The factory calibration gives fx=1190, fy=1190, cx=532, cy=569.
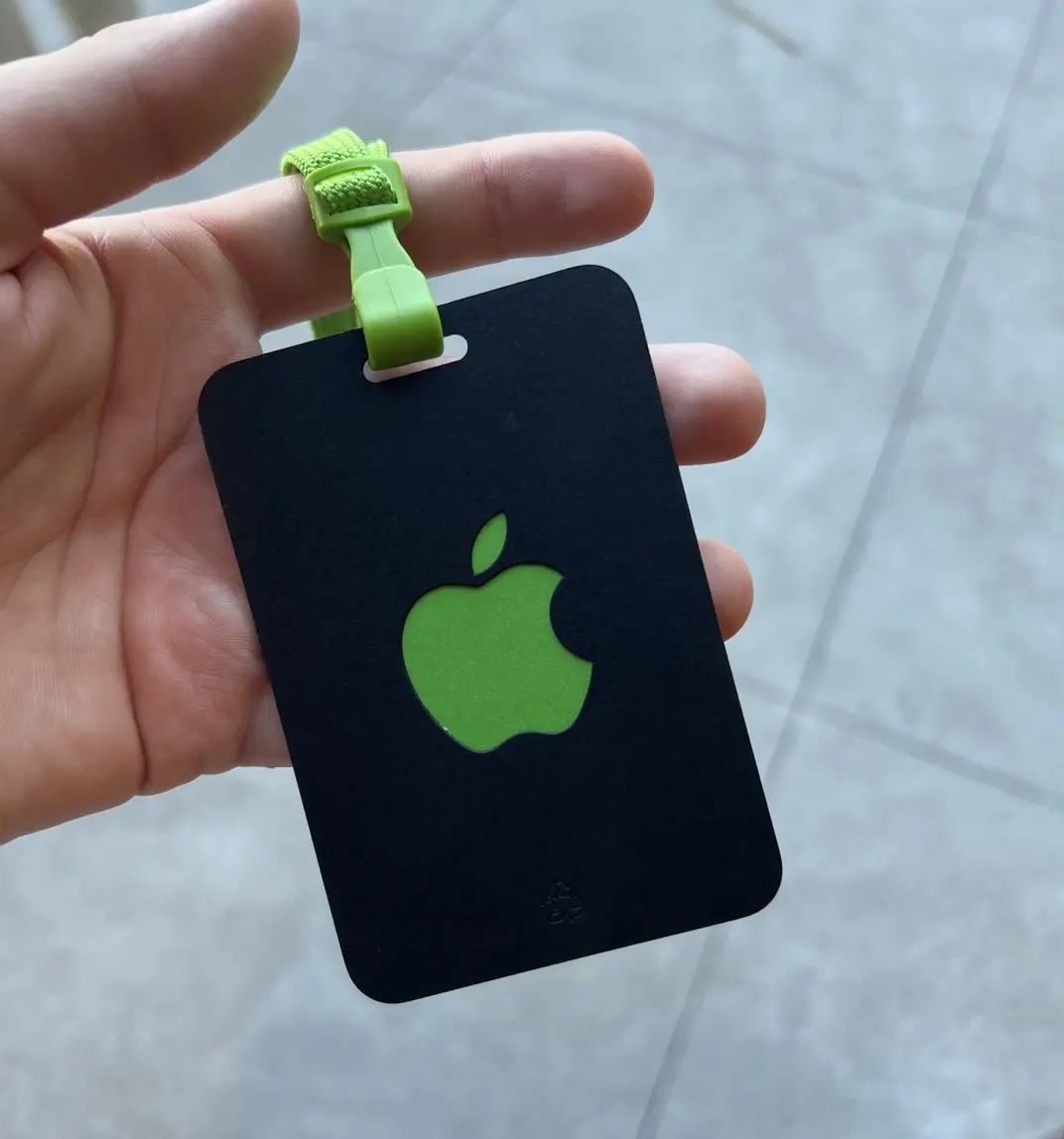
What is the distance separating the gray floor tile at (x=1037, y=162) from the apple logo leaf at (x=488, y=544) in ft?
3.29

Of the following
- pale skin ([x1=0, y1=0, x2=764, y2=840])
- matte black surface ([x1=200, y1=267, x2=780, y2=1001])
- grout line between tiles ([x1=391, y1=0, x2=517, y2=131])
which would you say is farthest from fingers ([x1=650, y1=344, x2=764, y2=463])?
grout line between tiles ([x1=391, y1=0, x2=517, y2=131])

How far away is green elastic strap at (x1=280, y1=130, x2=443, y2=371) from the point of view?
2.25 feet

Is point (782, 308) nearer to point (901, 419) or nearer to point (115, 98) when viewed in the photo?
point (901, 419)

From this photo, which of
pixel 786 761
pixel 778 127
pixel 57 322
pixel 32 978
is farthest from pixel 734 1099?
pixel 778 127

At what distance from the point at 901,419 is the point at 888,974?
1.92 ft

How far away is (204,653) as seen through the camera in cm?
75

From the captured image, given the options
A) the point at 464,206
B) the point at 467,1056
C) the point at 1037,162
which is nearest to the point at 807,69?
the point at 1037,162

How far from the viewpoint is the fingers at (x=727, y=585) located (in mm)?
828

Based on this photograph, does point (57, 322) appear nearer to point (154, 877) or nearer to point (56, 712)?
point (56, 712)

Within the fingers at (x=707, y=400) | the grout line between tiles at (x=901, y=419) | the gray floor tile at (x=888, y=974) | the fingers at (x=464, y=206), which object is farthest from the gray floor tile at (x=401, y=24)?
the gray floor tile at (x=888, y=974)

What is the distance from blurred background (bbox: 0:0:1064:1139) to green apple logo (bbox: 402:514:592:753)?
0.51 metres

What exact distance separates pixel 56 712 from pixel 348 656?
0.20m

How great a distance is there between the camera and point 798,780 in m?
1.16

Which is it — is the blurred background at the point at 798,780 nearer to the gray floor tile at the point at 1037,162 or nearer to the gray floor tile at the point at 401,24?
the gray floor tile at the point at 1037,162
